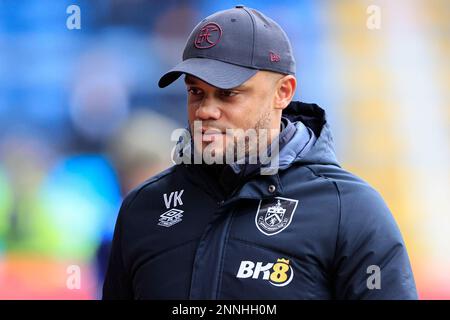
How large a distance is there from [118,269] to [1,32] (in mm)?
2909

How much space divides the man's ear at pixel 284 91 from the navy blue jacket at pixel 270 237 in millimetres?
75

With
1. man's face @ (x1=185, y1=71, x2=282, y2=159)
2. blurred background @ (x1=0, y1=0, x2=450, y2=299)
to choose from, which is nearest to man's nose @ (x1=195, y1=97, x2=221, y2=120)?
man's face @ (x1=185, y1=71, x2=282, y2=159)

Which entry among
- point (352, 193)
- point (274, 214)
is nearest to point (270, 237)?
point (274, 214)

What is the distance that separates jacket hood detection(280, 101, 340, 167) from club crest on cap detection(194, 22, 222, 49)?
30 centimetres

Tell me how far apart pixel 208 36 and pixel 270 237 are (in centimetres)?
50

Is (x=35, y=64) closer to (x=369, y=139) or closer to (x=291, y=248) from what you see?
(x=369, y=139)

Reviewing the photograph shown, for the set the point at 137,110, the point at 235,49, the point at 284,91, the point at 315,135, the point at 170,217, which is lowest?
the point at 137,110

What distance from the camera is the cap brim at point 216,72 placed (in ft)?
5.67

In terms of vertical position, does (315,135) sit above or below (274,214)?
above

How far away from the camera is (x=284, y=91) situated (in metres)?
1.87

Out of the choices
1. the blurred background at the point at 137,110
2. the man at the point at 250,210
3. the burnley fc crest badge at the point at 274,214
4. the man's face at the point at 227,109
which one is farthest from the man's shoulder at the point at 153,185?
the blurred background at the point at 137,110

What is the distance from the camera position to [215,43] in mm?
1811

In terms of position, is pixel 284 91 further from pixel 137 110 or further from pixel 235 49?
pixel 137 110

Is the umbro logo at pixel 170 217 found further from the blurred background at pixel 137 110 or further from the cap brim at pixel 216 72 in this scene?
the blurred background at pixel 137 110
